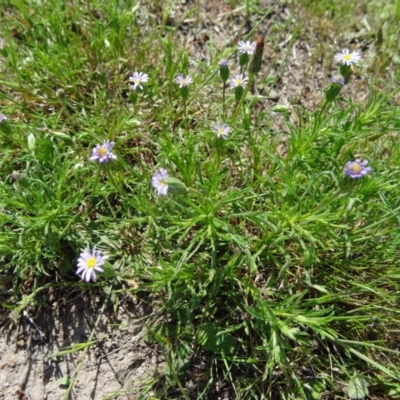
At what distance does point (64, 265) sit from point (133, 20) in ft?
5.22

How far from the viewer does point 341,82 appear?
2082mm

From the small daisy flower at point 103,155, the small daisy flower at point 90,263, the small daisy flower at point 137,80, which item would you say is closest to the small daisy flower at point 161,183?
the small daisy flower at point 103,155

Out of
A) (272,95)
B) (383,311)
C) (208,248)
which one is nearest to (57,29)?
(272,95)

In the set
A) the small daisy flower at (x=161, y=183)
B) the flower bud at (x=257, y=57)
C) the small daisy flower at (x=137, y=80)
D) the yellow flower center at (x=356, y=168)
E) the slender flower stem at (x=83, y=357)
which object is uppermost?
the small daisy flower at (x=137, y=80)

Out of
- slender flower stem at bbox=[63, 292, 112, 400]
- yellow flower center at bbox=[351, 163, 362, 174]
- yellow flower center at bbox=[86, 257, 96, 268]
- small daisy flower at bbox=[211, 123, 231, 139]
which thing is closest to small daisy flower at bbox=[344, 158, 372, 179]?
yellow flower center at bbox=[351, 163, 362, 174]

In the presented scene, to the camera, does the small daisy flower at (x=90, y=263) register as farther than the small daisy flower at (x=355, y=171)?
Yes

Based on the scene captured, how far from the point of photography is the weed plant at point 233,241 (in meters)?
2.05

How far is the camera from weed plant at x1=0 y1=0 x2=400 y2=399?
2.05 meters

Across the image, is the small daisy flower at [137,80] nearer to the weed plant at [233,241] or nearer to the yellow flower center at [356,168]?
the weed plant at [233,241]

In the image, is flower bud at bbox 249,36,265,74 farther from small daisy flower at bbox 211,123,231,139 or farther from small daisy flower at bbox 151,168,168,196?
small daisy flower at bbox 151,168,168,196

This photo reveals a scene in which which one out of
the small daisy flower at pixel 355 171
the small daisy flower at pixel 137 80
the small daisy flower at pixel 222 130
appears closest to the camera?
the small daisy flower at pixel 355 171

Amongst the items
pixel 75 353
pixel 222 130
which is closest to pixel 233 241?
pixel 222 130

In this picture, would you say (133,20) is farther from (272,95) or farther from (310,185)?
(310,185)

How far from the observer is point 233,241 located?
220cm
